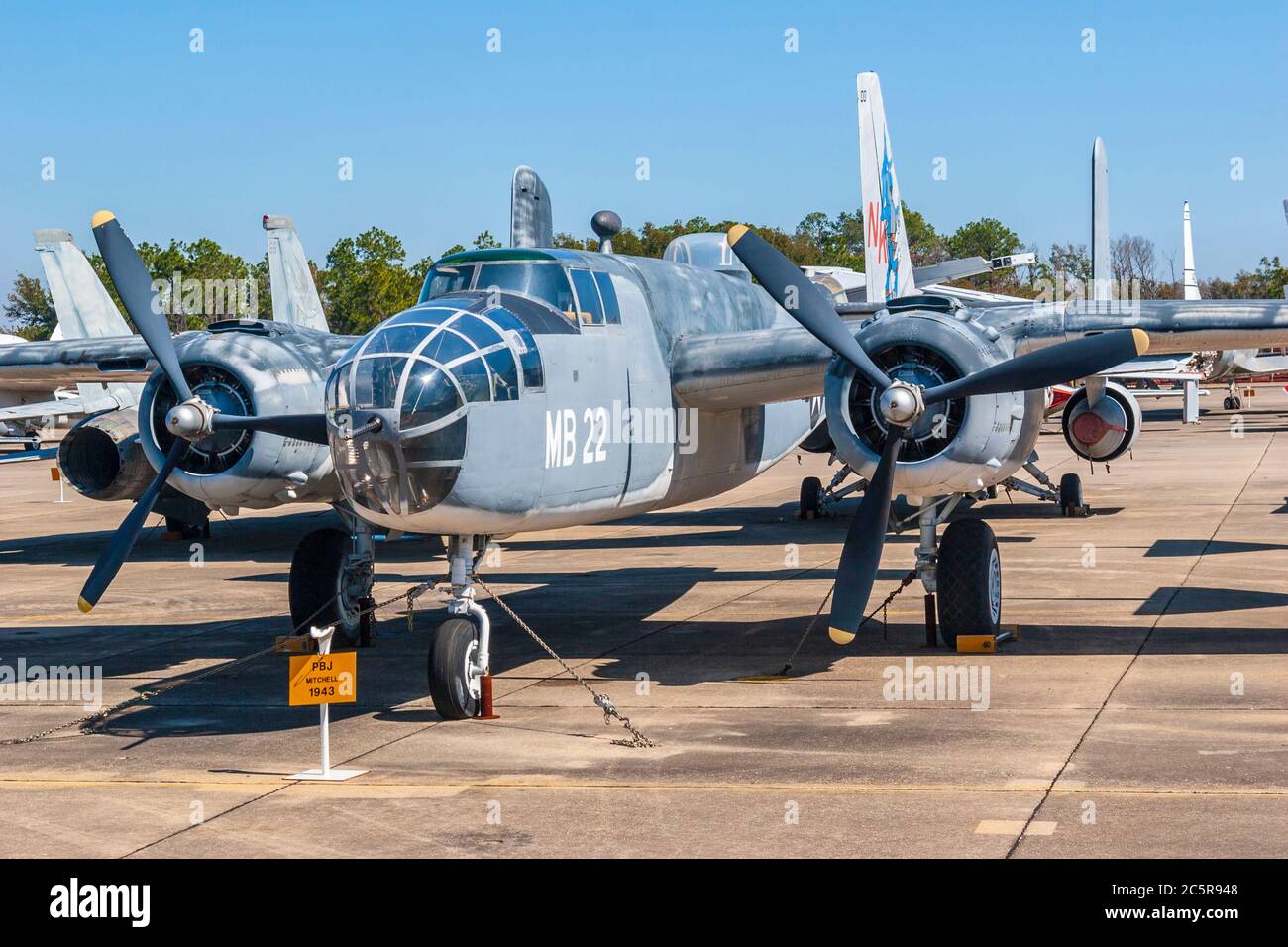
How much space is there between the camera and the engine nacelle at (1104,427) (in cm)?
2828

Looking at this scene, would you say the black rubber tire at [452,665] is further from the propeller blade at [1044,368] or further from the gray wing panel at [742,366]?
the propeller blade at [1044,368]

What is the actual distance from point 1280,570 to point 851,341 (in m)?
9.44

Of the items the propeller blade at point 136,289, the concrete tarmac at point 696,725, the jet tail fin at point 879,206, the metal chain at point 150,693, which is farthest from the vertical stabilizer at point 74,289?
the metal chain at point 150,693

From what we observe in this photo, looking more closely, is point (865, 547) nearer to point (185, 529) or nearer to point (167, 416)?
point (167, 416)

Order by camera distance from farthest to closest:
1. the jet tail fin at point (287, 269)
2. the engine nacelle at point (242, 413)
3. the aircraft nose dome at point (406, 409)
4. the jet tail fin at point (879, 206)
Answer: the jet tail fin at point (287, 269) → the jet tail fin at point (879, 206) → the engine nacelle at point (242, 413) → the aircraft nose dome at point (406, 409)

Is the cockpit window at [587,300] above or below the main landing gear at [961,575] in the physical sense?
above

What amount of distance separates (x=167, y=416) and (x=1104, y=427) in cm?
1899

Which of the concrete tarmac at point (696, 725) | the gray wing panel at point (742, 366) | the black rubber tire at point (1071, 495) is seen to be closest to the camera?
the concrete tarmac at point (696, 725)

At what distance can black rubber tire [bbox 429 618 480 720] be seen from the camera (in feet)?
40.0

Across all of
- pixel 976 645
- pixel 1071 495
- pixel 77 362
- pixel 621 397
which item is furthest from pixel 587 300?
pixel 1071 495

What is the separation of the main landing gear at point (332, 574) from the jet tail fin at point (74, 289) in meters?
21.4

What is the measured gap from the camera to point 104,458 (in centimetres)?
2581

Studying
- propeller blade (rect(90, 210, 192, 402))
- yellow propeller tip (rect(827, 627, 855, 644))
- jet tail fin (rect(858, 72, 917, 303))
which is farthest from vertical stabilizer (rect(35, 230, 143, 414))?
yellow propeller tip (rect(827, 627, 855, 644))
